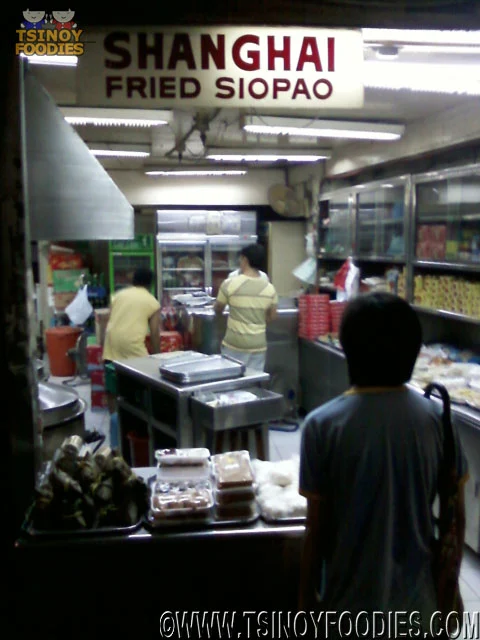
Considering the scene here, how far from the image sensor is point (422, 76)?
3.75 m

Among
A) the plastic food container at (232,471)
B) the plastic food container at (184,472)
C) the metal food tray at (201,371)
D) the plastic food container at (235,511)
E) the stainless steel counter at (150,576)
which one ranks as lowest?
the stainless steel counter at (150,576)

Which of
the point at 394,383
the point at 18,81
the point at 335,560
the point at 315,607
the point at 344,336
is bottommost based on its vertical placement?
the point at 315,607

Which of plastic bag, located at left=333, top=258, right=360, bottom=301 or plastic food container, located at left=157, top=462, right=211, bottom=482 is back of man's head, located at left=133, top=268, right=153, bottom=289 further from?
plastic food container, located at left=157, top=462, right=211, bottom=482

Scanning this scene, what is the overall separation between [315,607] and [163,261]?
821 cm

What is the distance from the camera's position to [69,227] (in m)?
2.45

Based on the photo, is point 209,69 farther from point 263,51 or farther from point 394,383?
point 394,383

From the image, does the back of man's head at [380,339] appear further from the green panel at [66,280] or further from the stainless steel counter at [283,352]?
the green panel at [66,280]

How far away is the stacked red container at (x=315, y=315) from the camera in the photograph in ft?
22.2

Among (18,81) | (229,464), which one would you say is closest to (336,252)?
(229,464)

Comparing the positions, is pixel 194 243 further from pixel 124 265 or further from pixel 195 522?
pixel 195 522

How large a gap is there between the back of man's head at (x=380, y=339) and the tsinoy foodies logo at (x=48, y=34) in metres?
1.46

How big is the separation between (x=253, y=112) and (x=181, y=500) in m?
3.76

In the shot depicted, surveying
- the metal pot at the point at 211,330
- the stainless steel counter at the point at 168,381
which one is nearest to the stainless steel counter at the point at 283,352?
the metal pot at the point at 211,330

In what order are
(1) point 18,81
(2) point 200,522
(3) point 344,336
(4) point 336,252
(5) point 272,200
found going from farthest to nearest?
(5) point 272,200, (4) point 336,252, (2) point 200,522, (1) point 18,81, (3) point 344,336
